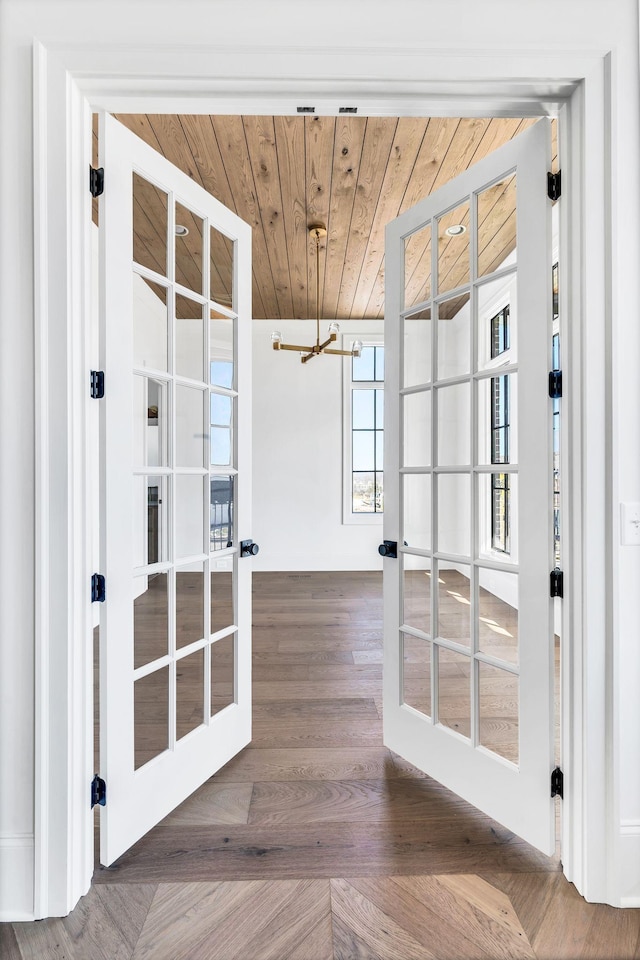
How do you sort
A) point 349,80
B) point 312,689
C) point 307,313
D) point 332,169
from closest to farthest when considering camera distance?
point 349,80 < point 312,689 < point 332,169 < point 307,313

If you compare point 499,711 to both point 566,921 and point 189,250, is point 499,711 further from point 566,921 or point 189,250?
point 189,250

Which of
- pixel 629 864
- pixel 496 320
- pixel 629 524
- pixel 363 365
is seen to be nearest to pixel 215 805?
pixel 629 864

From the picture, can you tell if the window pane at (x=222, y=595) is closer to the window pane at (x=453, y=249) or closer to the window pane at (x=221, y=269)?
the window pane at (x=221, y=269)

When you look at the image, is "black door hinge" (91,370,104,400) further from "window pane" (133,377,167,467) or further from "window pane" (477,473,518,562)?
"window pane" (477,473,518,562)

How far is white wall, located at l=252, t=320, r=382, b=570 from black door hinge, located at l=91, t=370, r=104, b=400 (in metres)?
4.34

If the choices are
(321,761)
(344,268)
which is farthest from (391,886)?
(344,268)

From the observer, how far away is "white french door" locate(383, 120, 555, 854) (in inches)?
54.5

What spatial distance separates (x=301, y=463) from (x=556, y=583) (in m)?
4.50

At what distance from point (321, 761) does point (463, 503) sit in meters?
1.19

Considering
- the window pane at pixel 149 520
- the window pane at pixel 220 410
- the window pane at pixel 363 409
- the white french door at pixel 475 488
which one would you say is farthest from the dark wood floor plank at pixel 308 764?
the window pane at pixel 363 409

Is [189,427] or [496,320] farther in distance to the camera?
[189,427]

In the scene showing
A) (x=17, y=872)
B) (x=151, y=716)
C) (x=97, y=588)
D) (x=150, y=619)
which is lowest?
(x=17, y=872)

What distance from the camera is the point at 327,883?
1.33 meters

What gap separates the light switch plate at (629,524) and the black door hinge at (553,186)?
0.90m
